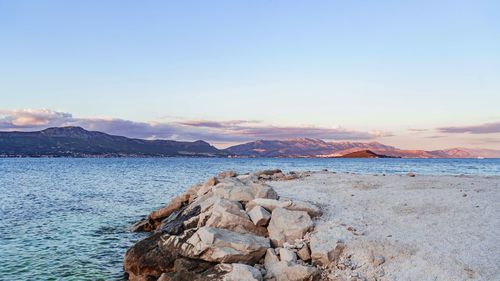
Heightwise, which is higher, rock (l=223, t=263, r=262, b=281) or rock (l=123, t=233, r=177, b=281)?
rock (l=223, t=263, r=262, b=281)

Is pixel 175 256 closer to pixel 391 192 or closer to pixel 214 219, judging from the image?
pixel 214 219

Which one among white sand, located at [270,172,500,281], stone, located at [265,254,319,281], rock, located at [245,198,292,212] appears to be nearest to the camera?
white sand, located at [270,172,500,281]

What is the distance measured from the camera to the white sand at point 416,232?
13.0 m

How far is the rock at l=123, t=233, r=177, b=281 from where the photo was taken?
16344 mm

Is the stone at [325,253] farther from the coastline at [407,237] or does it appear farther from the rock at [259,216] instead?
the rock at [259,216]

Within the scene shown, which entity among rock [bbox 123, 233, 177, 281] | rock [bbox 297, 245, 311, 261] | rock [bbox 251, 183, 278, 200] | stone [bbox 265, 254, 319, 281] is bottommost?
rock [bbox 123, 233, 177, 281]

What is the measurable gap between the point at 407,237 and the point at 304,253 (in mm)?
3973

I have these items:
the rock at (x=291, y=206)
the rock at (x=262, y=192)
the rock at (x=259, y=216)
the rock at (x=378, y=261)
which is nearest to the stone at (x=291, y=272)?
the rock at (x=378, y=261)

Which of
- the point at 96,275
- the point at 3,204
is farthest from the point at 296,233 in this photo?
the point at 3,204

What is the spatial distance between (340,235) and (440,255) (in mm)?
3517

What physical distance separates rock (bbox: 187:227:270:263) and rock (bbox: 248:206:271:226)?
4.62 feet

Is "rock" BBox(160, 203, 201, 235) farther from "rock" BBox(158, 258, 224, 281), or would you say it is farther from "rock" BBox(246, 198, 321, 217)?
"rock" BBox(246, 198, 321, 217)

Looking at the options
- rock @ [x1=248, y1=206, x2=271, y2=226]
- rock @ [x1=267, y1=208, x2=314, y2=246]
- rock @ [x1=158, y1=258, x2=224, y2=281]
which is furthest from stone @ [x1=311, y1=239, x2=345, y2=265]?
rock @ [x1=158, y1=258, x2=224, y2=281]

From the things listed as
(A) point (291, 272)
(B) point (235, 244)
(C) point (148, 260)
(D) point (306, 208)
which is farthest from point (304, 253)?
(C) point (148, 260)
